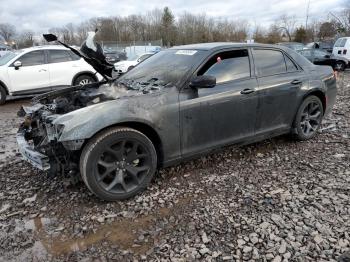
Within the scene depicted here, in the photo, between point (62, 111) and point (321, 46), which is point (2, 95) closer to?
point (62, 111)

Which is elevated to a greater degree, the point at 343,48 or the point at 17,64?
the point at 343,48

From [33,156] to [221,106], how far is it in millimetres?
2184

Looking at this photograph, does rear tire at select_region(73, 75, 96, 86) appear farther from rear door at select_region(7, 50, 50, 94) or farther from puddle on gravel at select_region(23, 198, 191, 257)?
puddle on gravel at select_region(23, 198, 191, 257)

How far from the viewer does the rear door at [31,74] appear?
31.6ft

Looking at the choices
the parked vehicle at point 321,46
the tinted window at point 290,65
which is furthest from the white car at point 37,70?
the parked vehicle at point 321,46

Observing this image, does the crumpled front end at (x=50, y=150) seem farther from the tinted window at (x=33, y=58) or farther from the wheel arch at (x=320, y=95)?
the tinted window at (x=33, y=58)

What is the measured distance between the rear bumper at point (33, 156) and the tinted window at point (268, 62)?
2890mm

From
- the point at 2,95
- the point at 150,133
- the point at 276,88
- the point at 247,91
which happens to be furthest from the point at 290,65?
the point at 2,95

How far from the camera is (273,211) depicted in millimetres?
3166

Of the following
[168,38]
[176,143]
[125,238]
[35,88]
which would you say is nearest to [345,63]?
[35,88]

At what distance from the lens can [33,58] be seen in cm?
987

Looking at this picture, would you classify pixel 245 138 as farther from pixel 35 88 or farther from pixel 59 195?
pixel 35 88

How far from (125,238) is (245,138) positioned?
7.12 feet

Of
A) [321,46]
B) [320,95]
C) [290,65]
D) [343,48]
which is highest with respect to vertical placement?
[321,46]
